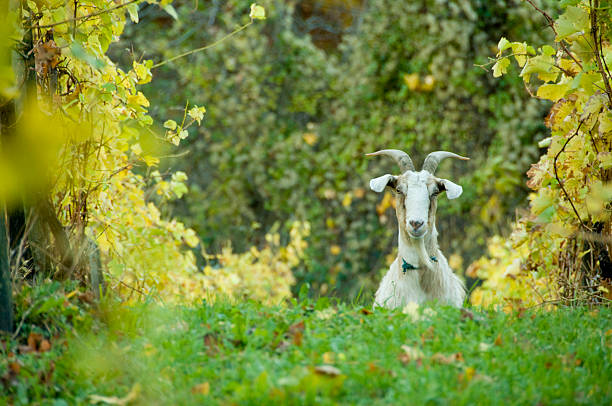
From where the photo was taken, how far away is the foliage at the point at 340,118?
10148 millimetres

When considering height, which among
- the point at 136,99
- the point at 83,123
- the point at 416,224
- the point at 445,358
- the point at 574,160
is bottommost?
the point at 445,358

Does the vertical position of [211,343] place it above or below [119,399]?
above

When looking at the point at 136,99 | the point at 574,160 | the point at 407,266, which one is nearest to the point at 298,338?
the point at 407,266

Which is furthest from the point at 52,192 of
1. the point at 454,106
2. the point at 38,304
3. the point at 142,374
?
the point at 454,106

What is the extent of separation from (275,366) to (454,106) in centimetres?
788

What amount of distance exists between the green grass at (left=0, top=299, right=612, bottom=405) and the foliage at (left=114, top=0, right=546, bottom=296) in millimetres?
6520

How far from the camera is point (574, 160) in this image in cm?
476

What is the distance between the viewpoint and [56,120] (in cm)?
411

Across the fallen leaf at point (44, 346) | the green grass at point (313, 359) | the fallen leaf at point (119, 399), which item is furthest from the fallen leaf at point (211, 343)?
the fallen leaf at point (44, 346)

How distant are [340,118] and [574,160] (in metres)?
6.62

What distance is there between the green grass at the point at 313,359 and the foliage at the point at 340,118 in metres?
6.52

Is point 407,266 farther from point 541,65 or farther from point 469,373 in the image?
point 469,373

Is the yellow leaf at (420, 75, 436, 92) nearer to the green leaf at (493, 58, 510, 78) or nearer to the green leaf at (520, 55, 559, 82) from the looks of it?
the green leaf at (493, 58, 510, 78)

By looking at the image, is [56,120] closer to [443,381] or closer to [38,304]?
[38,304]
